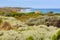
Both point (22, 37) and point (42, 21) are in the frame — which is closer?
point (22, 37)

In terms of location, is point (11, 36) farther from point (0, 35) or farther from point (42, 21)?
point (42, 21)

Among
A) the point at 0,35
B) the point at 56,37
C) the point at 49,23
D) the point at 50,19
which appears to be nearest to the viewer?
the point at 56,37

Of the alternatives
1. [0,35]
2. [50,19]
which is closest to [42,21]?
[50,19]

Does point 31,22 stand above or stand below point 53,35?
below

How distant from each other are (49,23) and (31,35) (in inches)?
364

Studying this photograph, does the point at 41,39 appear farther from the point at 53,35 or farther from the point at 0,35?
the point at 0,35

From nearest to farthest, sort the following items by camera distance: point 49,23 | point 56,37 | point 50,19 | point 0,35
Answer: point 56,37
point 0,35
point 49,23
point 50,19

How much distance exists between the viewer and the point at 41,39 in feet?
29.9

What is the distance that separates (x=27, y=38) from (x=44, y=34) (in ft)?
2.43

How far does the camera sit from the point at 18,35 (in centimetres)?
938

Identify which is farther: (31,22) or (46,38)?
(31,22)

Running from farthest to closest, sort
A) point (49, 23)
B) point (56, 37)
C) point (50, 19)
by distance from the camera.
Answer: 1. point (50, 19)
2. point (49, 23)
3. point (56, 37)

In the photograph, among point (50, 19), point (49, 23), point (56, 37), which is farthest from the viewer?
point (50, 19)

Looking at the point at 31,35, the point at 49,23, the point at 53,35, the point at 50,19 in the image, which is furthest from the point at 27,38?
the point at 50,19
